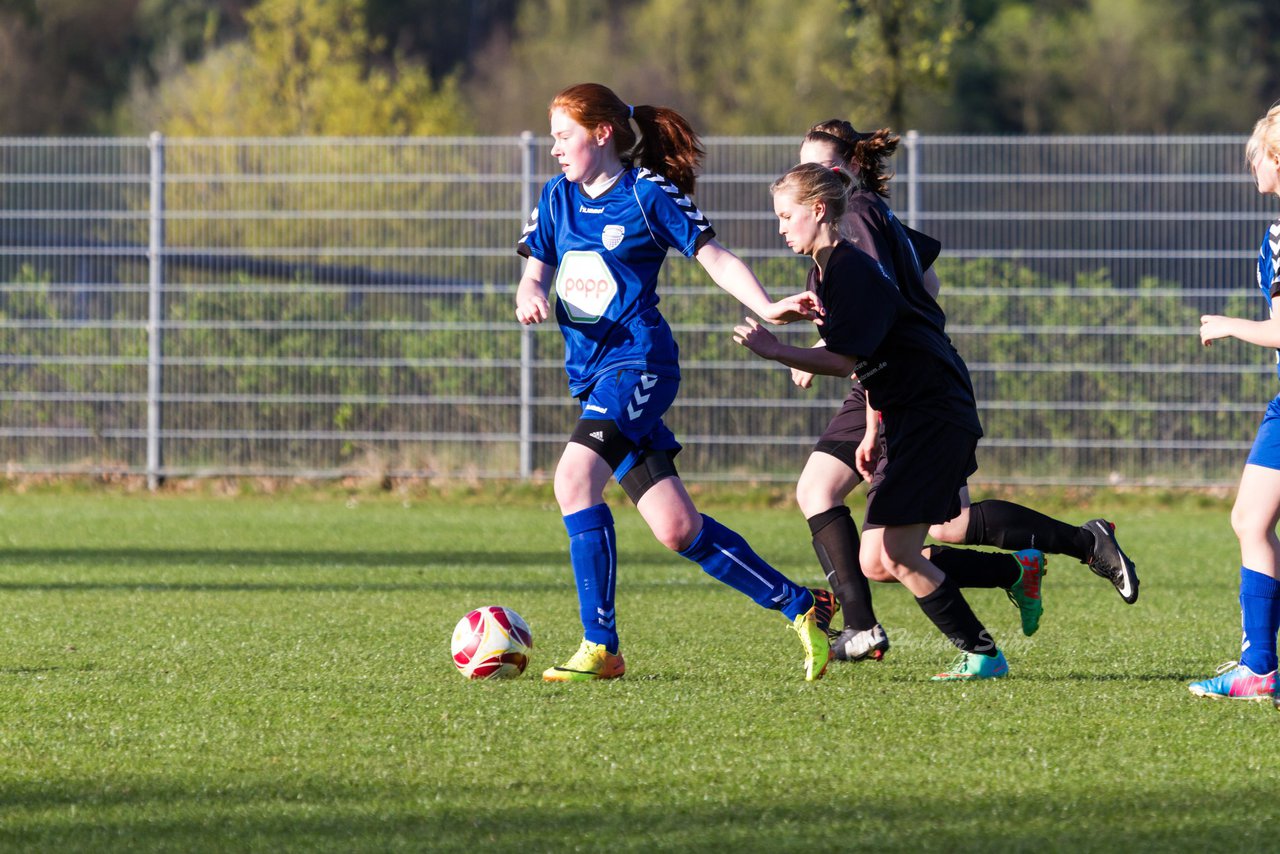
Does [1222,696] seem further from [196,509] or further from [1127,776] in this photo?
[196,509]

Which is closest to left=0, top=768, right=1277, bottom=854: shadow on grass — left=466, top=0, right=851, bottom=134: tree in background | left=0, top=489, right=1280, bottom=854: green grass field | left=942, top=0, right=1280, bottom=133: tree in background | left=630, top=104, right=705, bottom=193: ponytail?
left=0, top=489, right=1280, bottom=854: green grass field

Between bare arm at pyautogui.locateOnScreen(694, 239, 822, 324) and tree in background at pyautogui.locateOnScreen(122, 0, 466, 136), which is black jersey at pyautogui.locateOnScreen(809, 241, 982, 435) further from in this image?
tree in background at pyautogui.locateOnScreen(122, 0, 466, 136)

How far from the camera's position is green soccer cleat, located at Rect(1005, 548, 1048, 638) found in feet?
18.9

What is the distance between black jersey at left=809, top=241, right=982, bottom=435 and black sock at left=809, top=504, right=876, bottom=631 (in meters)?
0.73

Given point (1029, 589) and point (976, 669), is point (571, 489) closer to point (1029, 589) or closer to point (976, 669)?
point (976, 669)

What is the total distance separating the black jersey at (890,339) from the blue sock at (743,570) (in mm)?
641

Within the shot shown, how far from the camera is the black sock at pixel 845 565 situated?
5676mm

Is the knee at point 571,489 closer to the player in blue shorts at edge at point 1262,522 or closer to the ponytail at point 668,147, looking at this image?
the ponytail at point 668,147

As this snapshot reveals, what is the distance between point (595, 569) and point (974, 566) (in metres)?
1.27

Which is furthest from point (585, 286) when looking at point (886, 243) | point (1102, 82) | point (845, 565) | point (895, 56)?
point (1102, 82)

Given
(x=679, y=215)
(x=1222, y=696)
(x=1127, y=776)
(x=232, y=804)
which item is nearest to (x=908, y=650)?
(x=1222, y=696)

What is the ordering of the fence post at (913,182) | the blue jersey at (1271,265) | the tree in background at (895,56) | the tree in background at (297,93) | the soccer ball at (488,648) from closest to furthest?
the blue jersey at (1271,265), the soccer ball at (488,648), the fence post at (913,182), the tree in background at (895,56), the tree in background at (297,93)

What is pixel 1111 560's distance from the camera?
5.81m

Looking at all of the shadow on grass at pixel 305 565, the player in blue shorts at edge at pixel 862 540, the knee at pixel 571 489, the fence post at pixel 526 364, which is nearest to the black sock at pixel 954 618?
the player in blue shorts at edge at pixel 862 540
